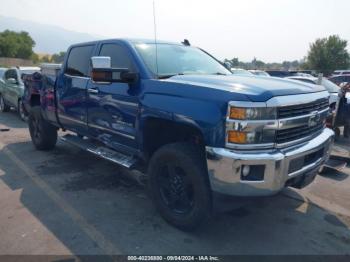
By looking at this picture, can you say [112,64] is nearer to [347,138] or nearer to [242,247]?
[242,247]

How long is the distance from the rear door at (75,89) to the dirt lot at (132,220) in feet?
2.74

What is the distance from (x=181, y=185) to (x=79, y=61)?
296 centimetres

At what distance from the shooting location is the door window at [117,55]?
4.46 metres

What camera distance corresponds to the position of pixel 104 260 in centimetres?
321

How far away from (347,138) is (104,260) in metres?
7.68

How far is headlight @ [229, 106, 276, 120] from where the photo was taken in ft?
10.2

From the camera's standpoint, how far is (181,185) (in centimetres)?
371

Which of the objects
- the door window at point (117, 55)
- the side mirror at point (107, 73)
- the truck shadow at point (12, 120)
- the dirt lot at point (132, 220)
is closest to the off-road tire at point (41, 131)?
the dirt lot at point (132, 220)

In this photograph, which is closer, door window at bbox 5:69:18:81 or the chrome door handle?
the chrome door handle

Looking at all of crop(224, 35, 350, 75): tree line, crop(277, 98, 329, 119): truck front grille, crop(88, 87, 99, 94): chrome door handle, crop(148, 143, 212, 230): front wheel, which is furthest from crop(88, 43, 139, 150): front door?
crop(224, 35, 350, 75): tree line

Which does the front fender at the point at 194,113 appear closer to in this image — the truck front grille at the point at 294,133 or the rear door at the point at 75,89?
the truck front grille at the point at 294,133

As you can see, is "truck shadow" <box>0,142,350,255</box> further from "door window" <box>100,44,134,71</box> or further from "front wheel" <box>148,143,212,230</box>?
"door window" <box>100,44,134,71</box>

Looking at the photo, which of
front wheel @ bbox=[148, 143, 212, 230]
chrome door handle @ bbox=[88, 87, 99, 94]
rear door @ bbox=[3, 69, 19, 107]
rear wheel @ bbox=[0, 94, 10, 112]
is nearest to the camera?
front wheel @ bbox=[148, 143, 212, 230]

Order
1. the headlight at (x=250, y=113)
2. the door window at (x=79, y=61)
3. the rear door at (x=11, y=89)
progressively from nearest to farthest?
the headlight at (x=250, y=113), the door window at (x=79, y=61), the rear door at (x=11, y=89)
